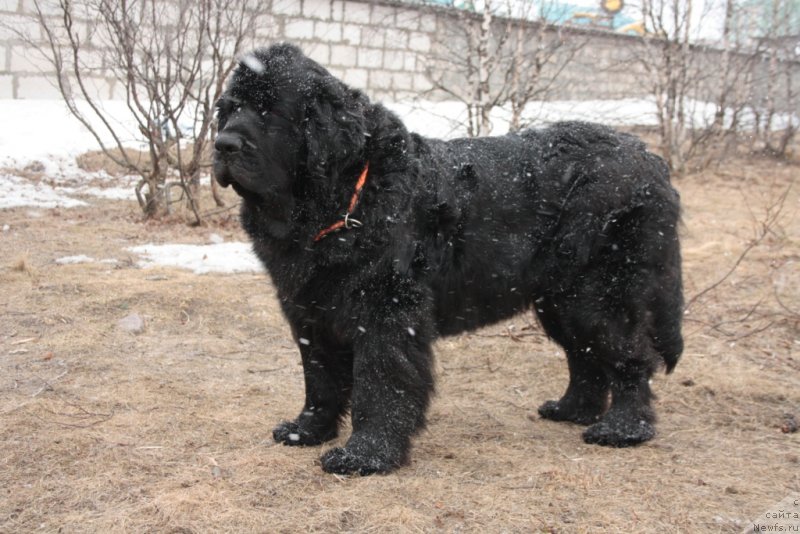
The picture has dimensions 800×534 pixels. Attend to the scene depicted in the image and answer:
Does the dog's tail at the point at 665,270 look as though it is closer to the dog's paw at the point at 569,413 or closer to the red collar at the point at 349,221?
the dog's paw at the point at 569,413

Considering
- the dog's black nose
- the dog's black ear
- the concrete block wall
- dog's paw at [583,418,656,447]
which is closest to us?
the dog's black nose

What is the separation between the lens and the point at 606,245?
12.6ft

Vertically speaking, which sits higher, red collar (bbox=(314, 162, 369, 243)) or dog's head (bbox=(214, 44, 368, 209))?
dog's head (bbox=(214, 44, 368, 209))

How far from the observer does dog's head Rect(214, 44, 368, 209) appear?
10.2 feet

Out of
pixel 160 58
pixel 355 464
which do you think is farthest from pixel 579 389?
pixel 160 58

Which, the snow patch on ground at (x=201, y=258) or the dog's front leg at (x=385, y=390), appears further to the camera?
the snow patch on ground at (x=201, y=258)

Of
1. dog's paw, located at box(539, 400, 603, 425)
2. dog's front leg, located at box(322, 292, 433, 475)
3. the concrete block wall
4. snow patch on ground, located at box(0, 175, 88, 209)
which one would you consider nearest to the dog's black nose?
dog's front leg, located at box(322, 292, 433, 475)

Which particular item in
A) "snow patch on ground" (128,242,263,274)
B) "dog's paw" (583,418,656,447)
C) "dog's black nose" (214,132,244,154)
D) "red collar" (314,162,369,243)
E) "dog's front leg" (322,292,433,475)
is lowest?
"snow patch on ground" (128,242,263,274)

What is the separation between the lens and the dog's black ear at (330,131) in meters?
3.20

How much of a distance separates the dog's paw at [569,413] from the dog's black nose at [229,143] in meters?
2.49

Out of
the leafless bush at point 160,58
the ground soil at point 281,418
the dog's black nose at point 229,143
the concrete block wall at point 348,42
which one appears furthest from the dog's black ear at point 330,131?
the concrete block wall at point 348,42

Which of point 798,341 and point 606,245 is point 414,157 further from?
point 798,341

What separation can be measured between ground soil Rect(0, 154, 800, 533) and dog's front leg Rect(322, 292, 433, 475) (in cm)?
11

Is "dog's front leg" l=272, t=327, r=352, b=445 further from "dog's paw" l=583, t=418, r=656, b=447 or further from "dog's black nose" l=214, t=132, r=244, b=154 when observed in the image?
"dog's paw" l=583, t=418, r=656, b=447
